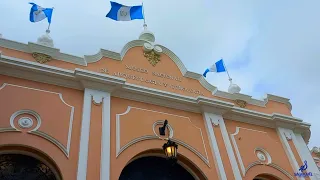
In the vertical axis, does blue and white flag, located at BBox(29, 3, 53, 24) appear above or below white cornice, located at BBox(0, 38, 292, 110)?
above

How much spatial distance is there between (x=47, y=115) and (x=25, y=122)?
1.68 ft

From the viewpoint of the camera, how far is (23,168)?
6.78 m

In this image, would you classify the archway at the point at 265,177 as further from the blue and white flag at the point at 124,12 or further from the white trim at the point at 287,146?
the blue and white flag at the point at 124,12

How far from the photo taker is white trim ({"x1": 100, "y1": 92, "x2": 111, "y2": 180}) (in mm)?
6965

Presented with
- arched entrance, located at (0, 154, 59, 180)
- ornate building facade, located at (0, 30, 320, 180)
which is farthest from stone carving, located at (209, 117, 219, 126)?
arched entrance, located at (0, 154, 59, 180)

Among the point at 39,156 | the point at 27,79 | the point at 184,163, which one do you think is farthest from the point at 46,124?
the point at 184,163

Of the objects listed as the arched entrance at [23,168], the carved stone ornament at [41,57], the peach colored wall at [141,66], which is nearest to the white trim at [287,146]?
the peach colored wall at [141,66]

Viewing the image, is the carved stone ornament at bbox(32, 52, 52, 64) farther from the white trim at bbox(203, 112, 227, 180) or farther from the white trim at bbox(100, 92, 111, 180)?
the white trim at bbox(203, 112, 227, 180)

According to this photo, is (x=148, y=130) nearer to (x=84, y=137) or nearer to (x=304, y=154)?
(x=84, y=137)

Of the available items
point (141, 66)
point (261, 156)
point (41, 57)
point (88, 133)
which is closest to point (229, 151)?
point (261, 156)

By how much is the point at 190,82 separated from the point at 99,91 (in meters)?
3.31

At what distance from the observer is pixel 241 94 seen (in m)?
10.8

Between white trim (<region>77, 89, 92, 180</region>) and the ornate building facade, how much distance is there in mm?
23

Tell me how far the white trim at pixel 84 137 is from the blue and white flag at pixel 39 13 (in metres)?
2.73
